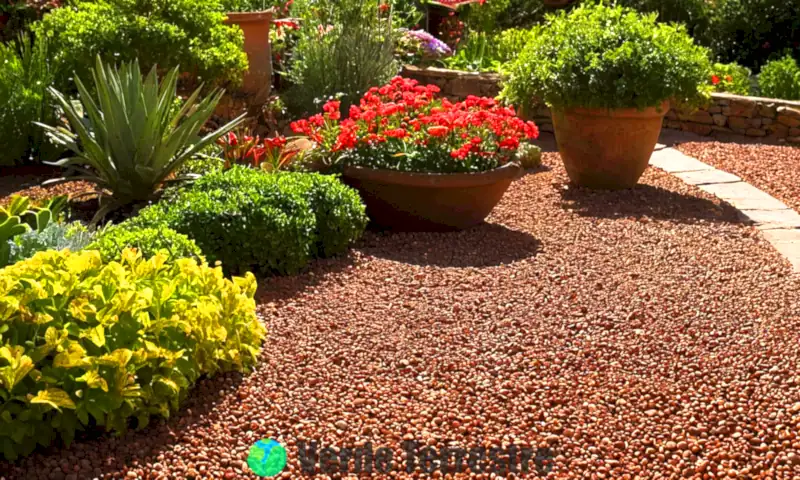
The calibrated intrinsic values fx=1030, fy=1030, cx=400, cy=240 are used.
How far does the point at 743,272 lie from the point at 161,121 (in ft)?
10.00

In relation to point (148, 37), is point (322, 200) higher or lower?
lower

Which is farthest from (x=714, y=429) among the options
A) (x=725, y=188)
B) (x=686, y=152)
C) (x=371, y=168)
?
(x=686, y=152)

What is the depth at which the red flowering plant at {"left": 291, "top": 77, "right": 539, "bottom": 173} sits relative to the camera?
5.72 meters

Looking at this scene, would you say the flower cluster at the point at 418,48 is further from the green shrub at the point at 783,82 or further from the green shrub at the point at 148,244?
the green shrub at the point at 148,244

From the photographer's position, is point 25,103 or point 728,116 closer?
point 25,103

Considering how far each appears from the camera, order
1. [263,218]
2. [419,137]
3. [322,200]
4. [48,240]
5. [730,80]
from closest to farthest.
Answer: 1. [48,240]
2. [263,218]
3. [322,200]
4. [419,137]
5. [730,80]

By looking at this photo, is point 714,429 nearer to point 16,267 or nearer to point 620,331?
point 620,331

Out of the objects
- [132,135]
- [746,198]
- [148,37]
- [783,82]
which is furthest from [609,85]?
[783,82]

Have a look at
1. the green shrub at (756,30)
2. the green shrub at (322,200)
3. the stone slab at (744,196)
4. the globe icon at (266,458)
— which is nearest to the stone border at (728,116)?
the stone slab at (744,196)

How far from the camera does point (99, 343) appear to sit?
3.14 m

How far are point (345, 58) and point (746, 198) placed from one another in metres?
3.49

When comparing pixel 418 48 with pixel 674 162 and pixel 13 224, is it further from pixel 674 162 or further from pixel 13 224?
pixel 13 224

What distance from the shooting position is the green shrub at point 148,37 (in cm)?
682

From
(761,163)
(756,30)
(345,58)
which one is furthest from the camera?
(756,30)
